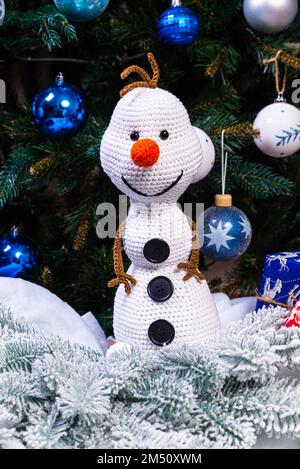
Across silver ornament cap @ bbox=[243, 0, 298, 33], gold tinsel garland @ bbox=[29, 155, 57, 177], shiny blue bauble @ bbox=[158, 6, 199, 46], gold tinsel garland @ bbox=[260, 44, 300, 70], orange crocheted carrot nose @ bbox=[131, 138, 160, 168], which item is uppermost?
silver ornament cap @ bbox=[243, 0, 298, 33]

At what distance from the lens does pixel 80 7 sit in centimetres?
73

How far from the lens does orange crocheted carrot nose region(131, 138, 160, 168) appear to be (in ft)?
1.98

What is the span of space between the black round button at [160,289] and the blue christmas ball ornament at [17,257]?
10.2 inches

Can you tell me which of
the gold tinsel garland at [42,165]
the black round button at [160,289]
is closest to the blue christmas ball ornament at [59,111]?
the gold tinsel garland at [42,165]

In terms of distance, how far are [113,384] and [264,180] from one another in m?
0.45

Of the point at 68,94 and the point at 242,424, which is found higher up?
the point at 68,94

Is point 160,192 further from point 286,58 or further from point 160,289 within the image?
point 286,58

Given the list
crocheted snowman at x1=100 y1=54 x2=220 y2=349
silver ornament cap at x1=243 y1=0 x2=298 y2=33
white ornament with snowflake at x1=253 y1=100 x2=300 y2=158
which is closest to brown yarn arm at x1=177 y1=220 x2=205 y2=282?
crocheted snowman at x1=100 y1=54 x2=220 y2=349

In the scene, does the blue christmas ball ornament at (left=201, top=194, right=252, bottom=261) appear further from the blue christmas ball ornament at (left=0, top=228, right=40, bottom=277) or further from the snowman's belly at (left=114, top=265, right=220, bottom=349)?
the blue christmas ball ornament at (left=0, top=228, right=40, bottom=277)

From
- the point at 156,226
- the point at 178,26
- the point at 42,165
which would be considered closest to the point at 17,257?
the point at 42,165

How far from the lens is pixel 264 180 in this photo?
0.87 metres

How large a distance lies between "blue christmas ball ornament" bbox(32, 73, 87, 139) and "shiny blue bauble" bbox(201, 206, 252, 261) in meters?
0.22

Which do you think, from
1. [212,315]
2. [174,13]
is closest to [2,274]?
[212,315]

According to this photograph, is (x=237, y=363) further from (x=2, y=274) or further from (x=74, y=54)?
(x=74, y=54)
